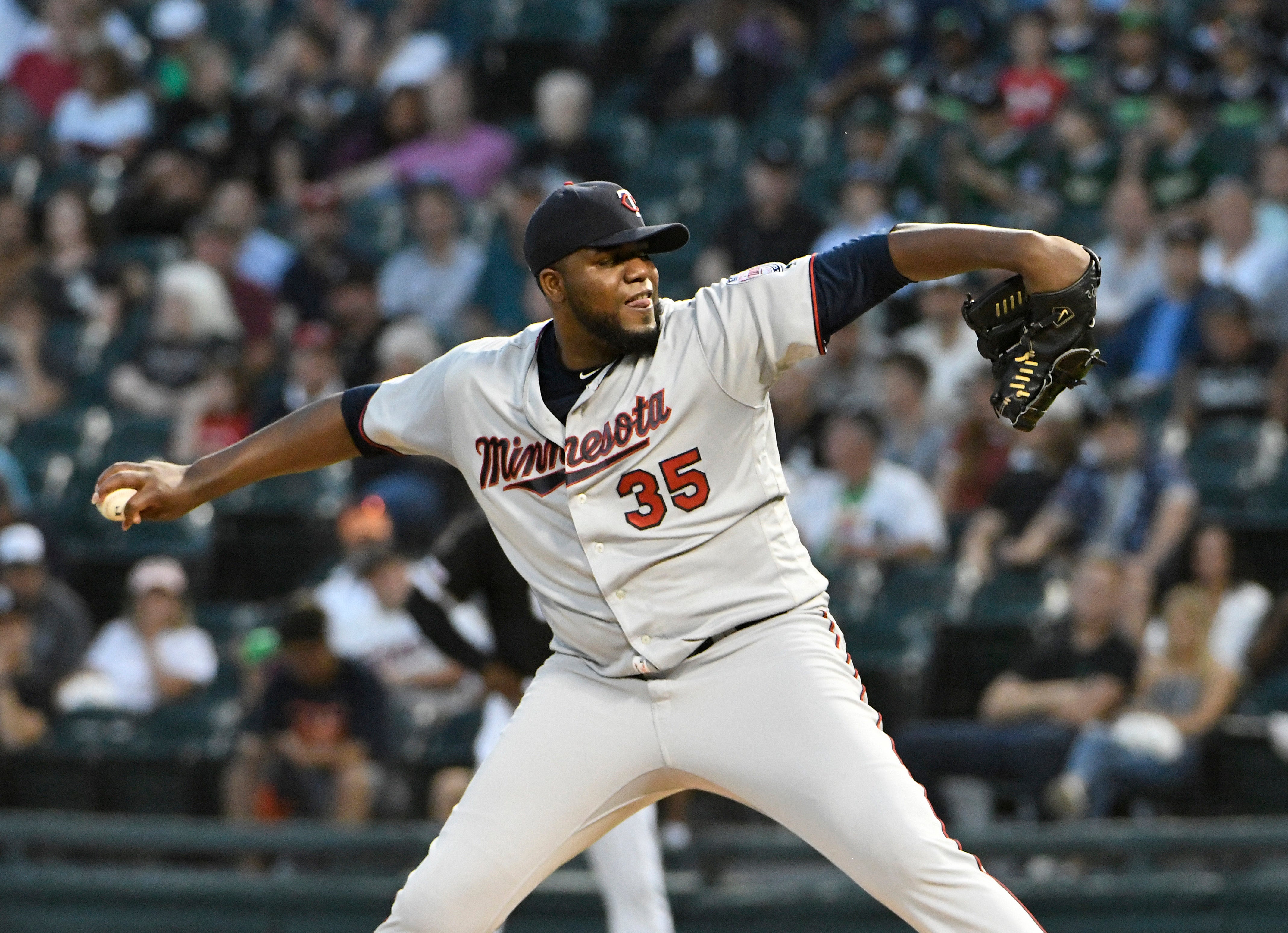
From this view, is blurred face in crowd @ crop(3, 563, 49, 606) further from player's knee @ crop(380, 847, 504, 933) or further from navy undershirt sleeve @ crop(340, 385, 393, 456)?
player's knee @ crop(380, 847, 504, 933)

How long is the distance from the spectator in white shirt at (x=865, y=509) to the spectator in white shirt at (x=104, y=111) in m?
5.68

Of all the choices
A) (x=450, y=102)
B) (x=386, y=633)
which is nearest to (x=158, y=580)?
(x=386, y=633)

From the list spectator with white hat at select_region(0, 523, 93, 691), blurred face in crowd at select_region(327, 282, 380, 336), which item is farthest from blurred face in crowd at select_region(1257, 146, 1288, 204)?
spectator with white hat at select_region(0, 523, 93, 691)

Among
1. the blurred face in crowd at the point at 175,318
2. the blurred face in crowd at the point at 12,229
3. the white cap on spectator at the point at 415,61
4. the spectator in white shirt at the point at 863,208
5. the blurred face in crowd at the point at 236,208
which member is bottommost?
the spectator in white shirt at the point at 863,208

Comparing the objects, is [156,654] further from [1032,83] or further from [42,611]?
[1032,83]

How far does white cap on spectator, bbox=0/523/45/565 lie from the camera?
26.6 feet

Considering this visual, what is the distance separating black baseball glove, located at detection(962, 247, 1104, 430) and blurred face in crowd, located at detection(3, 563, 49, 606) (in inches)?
221

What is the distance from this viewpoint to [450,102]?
410 inches

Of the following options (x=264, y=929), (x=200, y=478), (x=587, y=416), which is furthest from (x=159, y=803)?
(x=587, y=416)

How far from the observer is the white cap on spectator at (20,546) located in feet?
26.6

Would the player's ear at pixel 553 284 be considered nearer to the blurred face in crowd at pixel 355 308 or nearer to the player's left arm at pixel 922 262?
the player's left arm at pixel 922 262

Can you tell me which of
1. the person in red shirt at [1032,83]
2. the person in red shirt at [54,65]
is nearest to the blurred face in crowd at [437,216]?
the person in red shirt at [1032,83]

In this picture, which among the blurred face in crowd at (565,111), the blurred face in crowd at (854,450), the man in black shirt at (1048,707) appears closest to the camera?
the man in black shirt at (1048,707)

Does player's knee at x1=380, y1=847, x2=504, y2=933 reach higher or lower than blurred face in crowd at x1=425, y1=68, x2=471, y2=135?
lower
